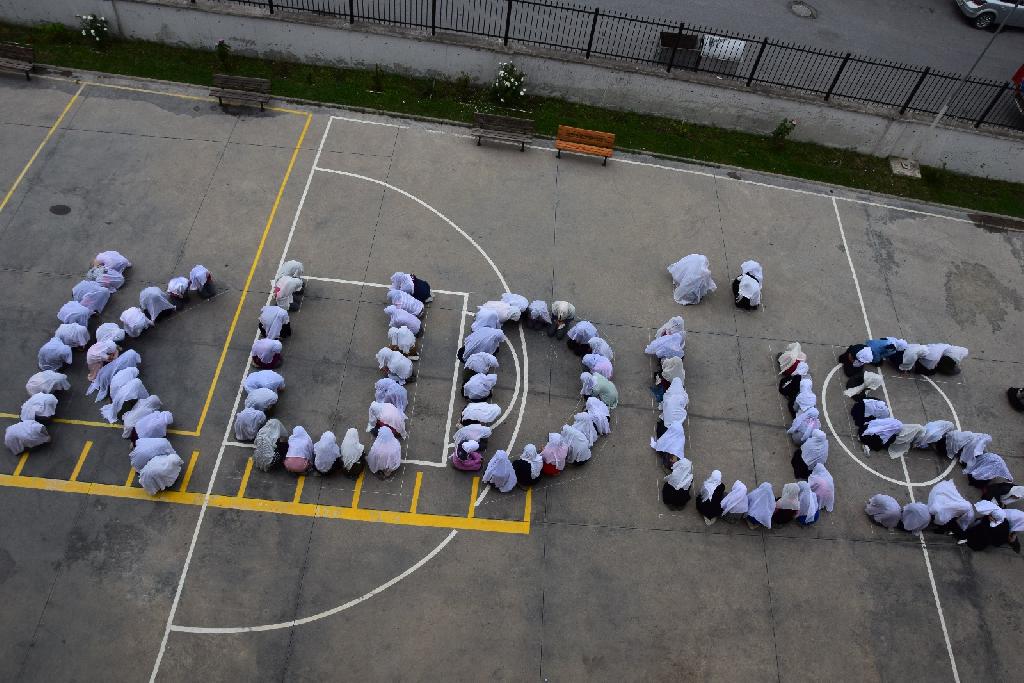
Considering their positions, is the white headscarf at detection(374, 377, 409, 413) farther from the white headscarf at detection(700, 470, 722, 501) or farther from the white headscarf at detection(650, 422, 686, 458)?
the white headscarf at detection(700, 470, 722, 501)

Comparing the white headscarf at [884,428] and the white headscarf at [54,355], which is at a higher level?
the white headscarf at [884,428]

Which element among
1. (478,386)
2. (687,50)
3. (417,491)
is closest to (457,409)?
(478,386)

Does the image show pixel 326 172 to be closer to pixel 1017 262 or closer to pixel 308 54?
pixel 308 54

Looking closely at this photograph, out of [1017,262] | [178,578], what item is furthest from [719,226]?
[178,578]

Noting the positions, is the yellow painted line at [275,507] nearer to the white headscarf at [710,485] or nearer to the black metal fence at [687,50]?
the white headscarf at [710,485]

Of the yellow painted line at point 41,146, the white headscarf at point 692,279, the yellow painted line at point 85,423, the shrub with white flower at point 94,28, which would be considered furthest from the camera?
the shrub with white flower at point 94,28

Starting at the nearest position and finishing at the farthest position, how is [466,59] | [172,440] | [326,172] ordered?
[172,440]
[326,172]
[466,59]

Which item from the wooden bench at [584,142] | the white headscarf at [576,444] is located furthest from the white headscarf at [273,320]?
the wooden bench at [584,142]
